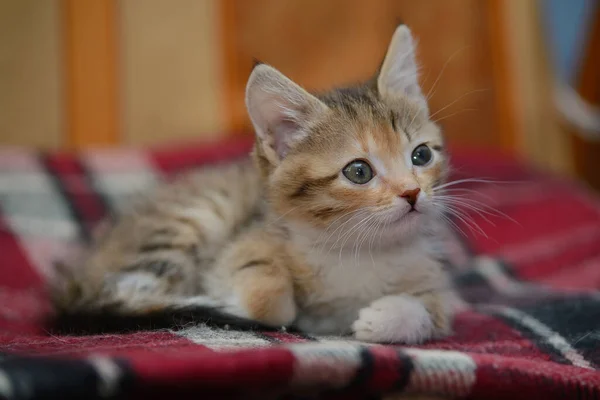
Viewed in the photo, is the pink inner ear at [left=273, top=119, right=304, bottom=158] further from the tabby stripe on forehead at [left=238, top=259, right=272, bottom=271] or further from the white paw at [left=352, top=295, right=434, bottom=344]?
the white paw at [left=352, top=295, right=434, bottom=344]

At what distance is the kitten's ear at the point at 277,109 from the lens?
1.16 m

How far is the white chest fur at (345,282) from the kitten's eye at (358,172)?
14 cm

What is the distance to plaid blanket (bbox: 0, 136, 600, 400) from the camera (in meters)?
0.69

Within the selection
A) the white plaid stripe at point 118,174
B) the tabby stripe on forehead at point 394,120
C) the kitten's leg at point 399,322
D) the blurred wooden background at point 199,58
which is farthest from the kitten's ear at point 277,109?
the blurred wooden background at point 199,58

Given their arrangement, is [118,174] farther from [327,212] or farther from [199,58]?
[327,212]

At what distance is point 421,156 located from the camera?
1.21 metres

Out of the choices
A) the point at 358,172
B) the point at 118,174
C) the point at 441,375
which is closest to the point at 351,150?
the point at 358,172

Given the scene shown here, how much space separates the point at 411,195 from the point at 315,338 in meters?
0.30

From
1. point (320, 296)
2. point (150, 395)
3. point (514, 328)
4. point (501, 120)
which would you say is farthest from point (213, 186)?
point (501, 120)

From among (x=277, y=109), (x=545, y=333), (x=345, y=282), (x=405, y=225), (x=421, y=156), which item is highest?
(x=277, y=109)

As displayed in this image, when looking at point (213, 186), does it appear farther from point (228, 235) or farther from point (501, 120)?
point (501, 120)

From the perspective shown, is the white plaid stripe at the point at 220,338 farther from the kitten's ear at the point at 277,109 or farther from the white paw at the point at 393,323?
the kitten's ear at the point at 277,109

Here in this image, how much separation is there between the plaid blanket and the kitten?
9 cm

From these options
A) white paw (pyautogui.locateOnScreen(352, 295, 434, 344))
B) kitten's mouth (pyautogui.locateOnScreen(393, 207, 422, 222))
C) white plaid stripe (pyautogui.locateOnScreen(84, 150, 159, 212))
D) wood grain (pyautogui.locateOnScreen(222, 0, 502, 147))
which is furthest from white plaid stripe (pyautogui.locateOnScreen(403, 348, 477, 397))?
wood grain (pyautogui.locateOnScreen(222, 0, 502, 147))
